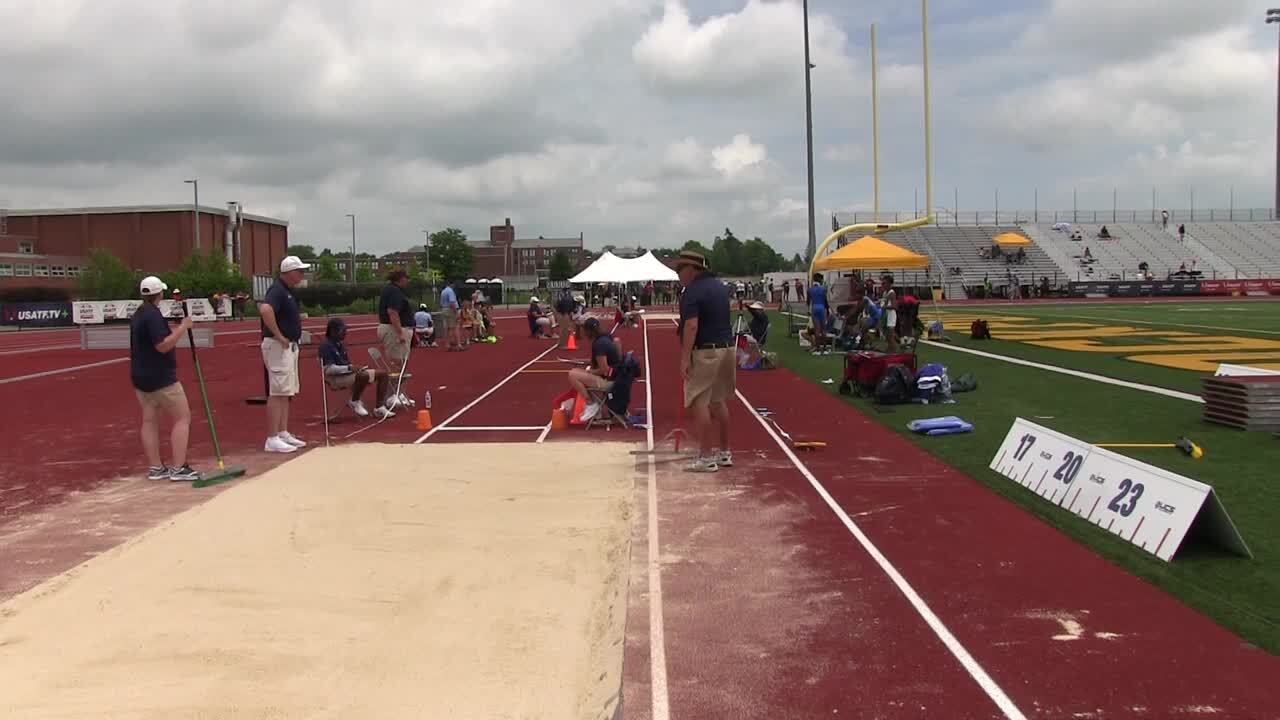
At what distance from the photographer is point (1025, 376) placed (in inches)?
592

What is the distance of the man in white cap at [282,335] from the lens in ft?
30.2

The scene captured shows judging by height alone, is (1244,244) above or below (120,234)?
below

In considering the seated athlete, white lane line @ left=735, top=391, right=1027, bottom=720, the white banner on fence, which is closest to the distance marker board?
white lane line @ left=735, top=391, right=1027, bottom=720

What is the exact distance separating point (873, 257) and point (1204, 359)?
643cm

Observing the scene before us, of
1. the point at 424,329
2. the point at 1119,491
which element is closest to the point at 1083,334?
the point at 424,329

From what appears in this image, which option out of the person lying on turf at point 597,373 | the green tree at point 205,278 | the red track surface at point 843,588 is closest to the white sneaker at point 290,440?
the red track surface at point 843,588

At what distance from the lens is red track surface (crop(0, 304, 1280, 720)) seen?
3869 millimetres

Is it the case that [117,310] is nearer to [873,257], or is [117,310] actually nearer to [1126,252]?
[873,257]

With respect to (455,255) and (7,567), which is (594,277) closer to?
(7,567)

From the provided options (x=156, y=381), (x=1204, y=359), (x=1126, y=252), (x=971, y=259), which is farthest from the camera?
(x=1126, y=252)

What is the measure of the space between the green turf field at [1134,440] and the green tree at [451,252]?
4097 inches

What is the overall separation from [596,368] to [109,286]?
5346 centimetres

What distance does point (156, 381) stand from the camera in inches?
320

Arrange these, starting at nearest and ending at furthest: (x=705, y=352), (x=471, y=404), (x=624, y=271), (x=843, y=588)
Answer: (x=843, y=588) → (x=705, y=352) → (x=471, y=404) → (x=624, y=271)
